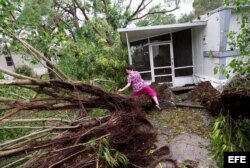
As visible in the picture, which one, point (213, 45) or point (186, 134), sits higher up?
point (213, 45)

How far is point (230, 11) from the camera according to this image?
7.46 m

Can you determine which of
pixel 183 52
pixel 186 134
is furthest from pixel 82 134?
pixel 183 52

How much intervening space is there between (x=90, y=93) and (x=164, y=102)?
13.0ft

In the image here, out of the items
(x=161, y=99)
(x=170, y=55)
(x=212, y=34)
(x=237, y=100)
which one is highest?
(x=212, y=34)

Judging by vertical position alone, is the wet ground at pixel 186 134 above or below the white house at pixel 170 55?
below

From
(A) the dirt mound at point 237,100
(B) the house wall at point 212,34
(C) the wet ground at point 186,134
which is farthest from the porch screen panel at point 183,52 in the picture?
(A) the dirt mound at point 237,100

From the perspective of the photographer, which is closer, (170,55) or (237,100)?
Result: (237,100)

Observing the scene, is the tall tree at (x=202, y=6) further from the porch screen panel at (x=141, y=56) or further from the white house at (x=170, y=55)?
the porch screen panel at (x=141, y=56)

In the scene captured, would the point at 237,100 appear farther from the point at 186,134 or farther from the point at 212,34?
the point at 212,34

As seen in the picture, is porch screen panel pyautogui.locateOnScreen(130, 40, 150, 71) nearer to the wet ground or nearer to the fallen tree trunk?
the wet ground

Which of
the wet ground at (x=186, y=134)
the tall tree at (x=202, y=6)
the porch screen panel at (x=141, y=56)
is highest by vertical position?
the tall tree at (x=202, y=6)

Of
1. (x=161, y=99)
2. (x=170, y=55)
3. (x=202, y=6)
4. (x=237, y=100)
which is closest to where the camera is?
(x=237, y=100)

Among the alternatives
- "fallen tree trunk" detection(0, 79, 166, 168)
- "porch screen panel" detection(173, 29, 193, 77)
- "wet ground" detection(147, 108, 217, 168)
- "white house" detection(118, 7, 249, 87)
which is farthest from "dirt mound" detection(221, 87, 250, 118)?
"porch screen panel" detection(173, 29, 193, 77)

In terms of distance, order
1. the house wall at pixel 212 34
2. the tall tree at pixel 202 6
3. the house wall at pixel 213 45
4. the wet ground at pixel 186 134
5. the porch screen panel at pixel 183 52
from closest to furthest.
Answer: the wet ground at pixel 186 134, the house wall at pixel 213 45, the house wall at pixel 212 34, the porch screen panel at pixel 183 52, the tall tree at pixel 202 6
